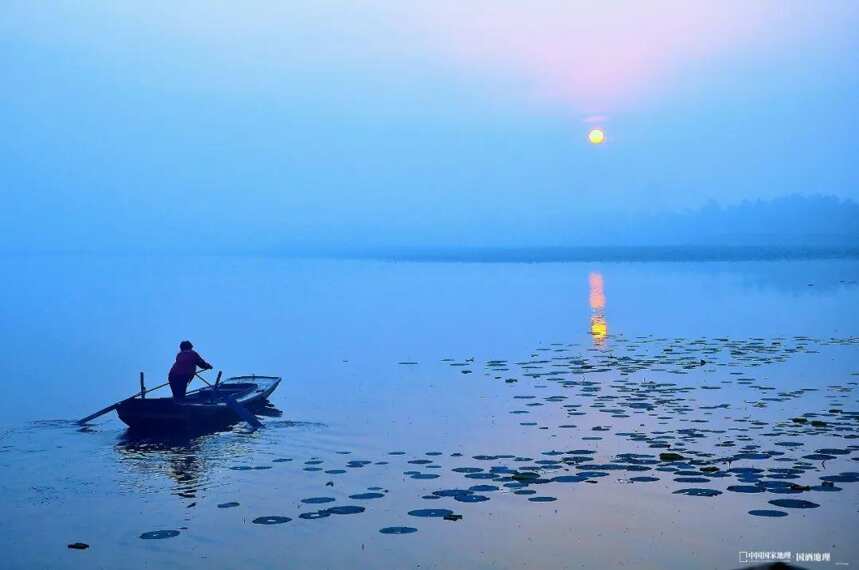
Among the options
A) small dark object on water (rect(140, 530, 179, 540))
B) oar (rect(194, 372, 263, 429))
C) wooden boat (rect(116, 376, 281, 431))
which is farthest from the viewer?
oar (rect(194, 372, 263, 429))

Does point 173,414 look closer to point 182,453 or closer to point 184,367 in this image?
point 182,453

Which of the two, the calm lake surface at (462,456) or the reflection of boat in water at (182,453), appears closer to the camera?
the calm lake surface at (462,456)

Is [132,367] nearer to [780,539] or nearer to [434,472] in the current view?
[434,472]

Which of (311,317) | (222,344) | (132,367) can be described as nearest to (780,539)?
(132,367)

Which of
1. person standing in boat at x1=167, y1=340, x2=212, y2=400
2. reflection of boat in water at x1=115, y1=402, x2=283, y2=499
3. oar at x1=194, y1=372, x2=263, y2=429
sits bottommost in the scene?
reflection of boat in water at x1=115, y1=402, x2=283, y2=499

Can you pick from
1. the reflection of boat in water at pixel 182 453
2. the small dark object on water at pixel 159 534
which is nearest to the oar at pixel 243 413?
the reflection of boat in water at pixel 182 453

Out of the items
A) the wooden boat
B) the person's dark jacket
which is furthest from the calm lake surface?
the person's dark jacket

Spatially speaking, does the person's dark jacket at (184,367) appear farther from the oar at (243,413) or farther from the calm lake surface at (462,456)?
the calm lake surface at (462,456)

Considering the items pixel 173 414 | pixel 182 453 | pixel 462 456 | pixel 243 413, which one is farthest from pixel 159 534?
pixel 243 413

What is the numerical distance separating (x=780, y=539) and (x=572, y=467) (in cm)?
369

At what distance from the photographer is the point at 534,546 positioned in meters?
11.0

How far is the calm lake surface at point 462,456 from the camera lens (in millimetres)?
11148

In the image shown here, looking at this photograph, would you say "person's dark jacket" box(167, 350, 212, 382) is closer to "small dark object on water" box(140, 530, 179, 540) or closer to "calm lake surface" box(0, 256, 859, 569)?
"calm lake surface" box(0, 256, 859, 569)

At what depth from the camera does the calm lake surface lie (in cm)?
1115
